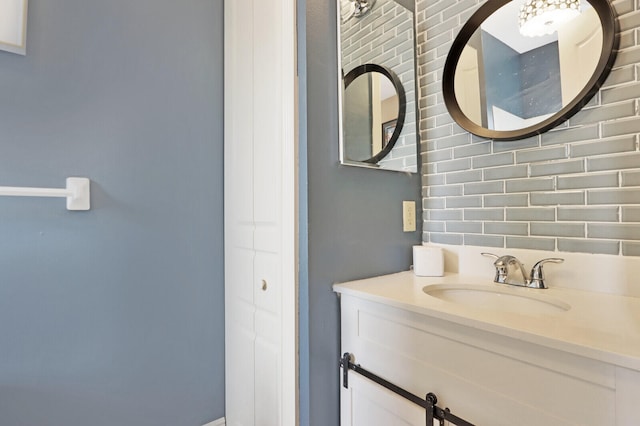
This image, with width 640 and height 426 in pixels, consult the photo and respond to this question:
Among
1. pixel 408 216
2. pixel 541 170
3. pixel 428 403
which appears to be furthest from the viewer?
pixel 408 216

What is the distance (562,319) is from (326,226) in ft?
2.13

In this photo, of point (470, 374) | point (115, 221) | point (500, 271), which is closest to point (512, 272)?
point (500, 271)

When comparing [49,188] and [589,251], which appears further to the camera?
[49,188]

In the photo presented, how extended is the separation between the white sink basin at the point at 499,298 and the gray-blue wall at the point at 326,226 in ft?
0.82

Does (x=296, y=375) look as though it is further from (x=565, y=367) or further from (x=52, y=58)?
(x=52, y=58)

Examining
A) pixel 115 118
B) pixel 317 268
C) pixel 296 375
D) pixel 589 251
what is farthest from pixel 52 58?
pixel 589 251

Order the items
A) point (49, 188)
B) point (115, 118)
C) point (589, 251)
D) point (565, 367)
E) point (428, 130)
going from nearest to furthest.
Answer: point (565, 367) < point (589, 251) < point (49, 188) < point (115, 118) < point (428, 130)

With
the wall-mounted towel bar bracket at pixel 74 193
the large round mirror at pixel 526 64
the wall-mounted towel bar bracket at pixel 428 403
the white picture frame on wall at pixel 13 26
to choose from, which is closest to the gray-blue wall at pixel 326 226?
the wall-mounted towel bar bracket at pixel 428 403

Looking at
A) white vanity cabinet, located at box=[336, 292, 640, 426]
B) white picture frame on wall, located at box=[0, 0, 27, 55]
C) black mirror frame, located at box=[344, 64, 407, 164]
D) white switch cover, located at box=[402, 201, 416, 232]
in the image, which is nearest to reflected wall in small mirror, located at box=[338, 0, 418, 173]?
black mirror frame, located at box=[344, 64, 407, 164]

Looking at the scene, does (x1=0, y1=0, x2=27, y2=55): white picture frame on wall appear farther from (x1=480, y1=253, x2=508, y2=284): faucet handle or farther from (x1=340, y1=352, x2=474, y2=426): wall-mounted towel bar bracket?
(x1=480, y1=253, x2=508, y2=284): faucet handle

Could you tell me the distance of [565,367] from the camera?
0.58 m

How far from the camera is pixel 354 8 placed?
1.18 m

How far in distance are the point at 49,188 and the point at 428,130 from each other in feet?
4.61

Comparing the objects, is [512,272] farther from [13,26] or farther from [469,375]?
[13,26]
